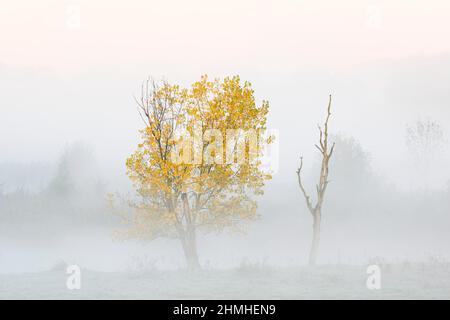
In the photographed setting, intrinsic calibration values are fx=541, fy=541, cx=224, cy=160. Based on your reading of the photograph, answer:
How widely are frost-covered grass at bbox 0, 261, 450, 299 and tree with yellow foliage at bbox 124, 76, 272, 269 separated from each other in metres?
3.54

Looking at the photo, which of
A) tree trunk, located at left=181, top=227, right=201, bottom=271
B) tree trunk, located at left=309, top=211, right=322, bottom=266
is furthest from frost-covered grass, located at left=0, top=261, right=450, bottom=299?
tree trunk, located at left=181, top=227, right=201, bottom=271

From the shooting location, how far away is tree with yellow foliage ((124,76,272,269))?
96.3ft

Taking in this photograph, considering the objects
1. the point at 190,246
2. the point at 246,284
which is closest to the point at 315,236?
the point at 190,246

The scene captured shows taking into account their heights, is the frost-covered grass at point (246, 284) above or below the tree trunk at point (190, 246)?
below

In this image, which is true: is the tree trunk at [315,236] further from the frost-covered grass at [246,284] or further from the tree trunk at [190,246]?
the tree trunk at [190,246]

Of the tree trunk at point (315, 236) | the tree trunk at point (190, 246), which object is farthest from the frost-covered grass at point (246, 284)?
the tree trunk at point (190, 246)

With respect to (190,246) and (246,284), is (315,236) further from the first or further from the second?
(246,284)

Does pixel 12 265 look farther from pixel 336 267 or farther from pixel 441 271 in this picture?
pixel 441 271

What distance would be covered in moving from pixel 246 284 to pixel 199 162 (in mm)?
8207

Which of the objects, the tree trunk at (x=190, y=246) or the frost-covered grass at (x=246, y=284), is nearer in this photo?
the frost-covered grass at (x=246, y=284)

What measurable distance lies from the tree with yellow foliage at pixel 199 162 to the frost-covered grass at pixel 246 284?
354cm

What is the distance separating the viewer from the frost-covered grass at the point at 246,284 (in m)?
20.7

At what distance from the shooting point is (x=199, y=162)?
29.2 meters
